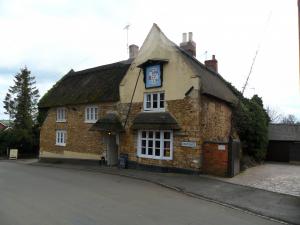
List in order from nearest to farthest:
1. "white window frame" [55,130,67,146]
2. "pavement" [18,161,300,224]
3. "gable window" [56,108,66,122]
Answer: "pavement" [18,161,300,224] → "white window frame" [55,130,67,146] → "gable window" [56,108,66,122]

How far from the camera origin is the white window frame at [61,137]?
27170 millimetres

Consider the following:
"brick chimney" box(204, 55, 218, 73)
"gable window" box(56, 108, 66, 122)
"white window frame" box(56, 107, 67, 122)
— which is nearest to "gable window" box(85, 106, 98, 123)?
"white window frame" box(56, 107, 67, 122)

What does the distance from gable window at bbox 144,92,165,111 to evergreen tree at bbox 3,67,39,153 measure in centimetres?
2380

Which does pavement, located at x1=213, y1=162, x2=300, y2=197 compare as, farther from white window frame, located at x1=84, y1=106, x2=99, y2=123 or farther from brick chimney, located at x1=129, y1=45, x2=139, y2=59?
brick chimney, located at x1=129, y1=45, x2=139, y2=59

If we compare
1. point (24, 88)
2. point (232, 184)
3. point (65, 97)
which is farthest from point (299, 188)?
point (24, 88)

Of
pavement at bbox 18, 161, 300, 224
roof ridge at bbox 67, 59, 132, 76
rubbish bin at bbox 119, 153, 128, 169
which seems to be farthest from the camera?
roof ridge at bbox 67, 59, 132, 76

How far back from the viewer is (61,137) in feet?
91.2

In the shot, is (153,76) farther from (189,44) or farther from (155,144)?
(189,44)

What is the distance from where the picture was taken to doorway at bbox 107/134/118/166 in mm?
23469

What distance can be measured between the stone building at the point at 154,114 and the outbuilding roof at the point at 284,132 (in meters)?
7.56

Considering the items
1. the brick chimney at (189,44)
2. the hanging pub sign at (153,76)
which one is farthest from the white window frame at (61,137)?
the brick chimney at (189,44)

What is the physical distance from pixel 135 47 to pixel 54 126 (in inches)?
388

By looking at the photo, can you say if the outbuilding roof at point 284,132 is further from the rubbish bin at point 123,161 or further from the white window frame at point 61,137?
the white window frame at point 61,137

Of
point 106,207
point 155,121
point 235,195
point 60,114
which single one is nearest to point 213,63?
point 155,121
